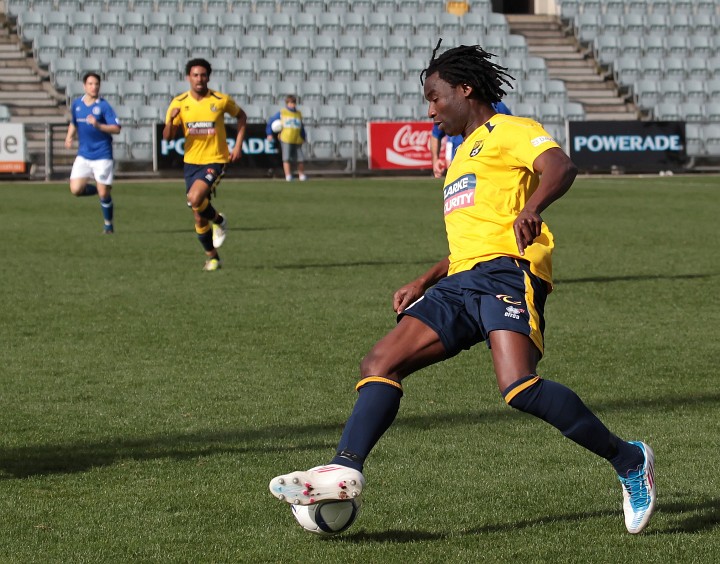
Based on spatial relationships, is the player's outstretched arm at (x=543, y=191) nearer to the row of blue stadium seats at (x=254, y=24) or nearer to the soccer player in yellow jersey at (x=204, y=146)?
the soccer player in yellow jersey at (x=204, y=146)

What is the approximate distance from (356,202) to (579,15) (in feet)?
59.4

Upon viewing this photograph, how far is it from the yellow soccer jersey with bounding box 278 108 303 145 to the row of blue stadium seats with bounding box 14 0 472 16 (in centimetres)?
665

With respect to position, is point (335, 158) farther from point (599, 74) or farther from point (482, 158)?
point (482, 158)

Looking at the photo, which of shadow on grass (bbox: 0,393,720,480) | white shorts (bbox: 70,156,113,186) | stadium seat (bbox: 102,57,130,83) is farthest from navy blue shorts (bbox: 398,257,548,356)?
stadium seat (bbox: 102,57,130,83)

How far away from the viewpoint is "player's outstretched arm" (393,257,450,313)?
15.1ft

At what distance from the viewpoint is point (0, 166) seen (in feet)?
95.6

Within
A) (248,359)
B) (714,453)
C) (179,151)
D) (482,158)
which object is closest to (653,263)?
(248,359)

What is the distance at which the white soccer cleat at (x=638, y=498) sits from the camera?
4.20 m

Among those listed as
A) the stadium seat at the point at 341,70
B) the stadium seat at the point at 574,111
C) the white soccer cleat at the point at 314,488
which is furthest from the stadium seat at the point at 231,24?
the white soccer cleat at the point at 314,488

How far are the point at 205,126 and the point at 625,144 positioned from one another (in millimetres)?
20107

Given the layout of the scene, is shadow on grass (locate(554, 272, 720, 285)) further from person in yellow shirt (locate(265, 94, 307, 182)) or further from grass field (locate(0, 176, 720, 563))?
person in yellow shirt (locate(265, 94, 307, 182))

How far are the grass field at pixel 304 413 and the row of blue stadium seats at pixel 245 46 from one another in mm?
19780

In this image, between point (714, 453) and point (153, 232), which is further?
point (153, 232)

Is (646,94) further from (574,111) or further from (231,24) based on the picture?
(231,24)
